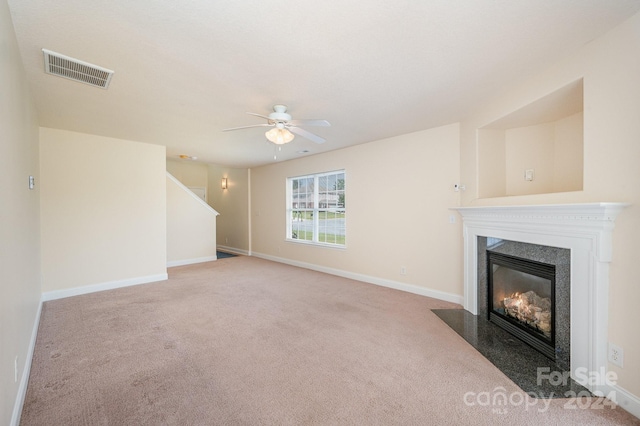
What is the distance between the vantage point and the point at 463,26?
1.75 metres

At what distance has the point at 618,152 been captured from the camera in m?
1.80

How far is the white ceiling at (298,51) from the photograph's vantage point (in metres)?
1.62

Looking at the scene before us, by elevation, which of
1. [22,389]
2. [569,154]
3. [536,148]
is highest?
[536,148]

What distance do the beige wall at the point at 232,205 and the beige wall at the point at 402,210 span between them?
263 centimetres

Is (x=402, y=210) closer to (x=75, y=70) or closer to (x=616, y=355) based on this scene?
(x=616, y=355)

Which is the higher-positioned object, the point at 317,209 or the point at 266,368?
the point at 317,209

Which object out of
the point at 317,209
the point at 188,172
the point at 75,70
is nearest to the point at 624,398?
the point at 317,209

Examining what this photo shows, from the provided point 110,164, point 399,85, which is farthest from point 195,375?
point 110,164

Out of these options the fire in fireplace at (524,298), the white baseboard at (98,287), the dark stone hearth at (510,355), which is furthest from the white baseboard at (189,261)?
the fire in fireplace at (524,298)

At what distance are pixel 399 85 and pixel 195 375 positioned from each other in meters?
3.10

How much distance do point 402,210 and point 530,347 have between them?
2306 mm

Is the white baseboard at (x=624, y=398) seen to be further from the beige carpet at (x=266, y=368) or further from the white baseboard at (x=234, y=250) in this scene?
the white baseboard at (x=234, y=250)

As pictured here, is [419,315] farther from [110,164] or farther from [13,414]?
[110,164]

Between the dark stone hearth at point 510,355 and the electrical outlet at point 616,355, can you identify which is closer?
the electrical outlet at point 616,355
